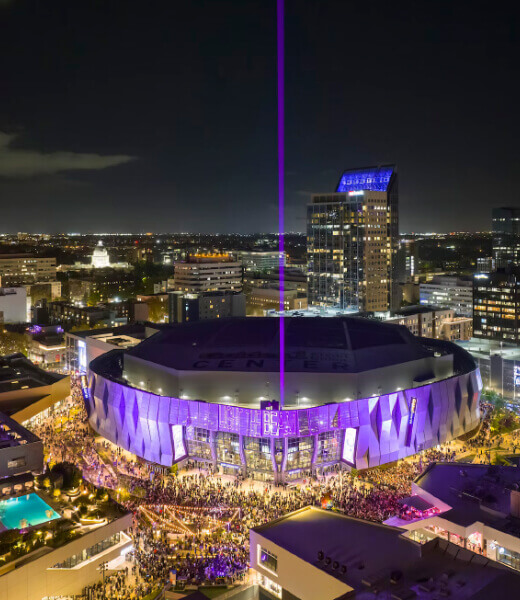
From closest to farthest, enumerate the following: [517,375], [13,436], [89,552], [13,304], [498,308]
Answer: [89,552] → [13,436] → [517,375] → [498,308] → [13,304]

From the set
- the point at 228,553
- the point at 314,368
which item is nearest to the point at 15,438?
the point at 228,553

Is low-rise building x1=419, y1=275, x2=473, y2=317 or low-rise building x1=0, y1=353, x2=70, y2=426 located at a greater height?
low-rise building x1=419, y1=275, x2=473, y2=317

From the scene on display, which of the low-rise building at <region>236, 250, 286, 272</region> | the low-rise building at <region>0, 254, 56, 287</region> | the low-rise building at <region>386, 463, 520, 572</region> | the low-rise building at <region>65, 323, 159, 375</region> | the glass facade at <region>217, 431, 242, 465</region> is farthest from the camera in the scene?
the low-rise building at <region>236, 250, 286, 272</region>

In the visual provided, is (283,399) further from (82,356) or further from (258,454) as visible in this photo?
(82,356)

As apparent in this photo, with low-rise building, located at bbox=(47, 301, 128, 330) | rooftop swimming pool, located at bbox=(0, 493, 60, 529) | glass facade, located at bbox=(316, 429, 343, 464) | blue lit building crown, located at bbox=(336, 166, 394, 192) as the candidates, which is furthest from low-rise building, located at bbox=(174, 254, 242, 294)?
rooftop swimming pool, located at bbox=(0, 493, 60, 529)

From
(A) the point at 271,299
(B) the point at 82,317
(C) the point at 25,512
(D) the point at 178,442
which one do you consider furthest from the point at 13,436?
(A) the point at 271,299

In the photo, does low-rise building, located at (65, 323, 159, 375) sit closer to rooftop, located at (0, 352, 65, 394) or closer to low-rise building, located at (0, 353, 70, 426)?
rooftop, located at (0, 352, 65, 394)

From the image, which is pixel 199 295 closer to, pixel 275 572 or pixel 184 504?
pixel 184 504
